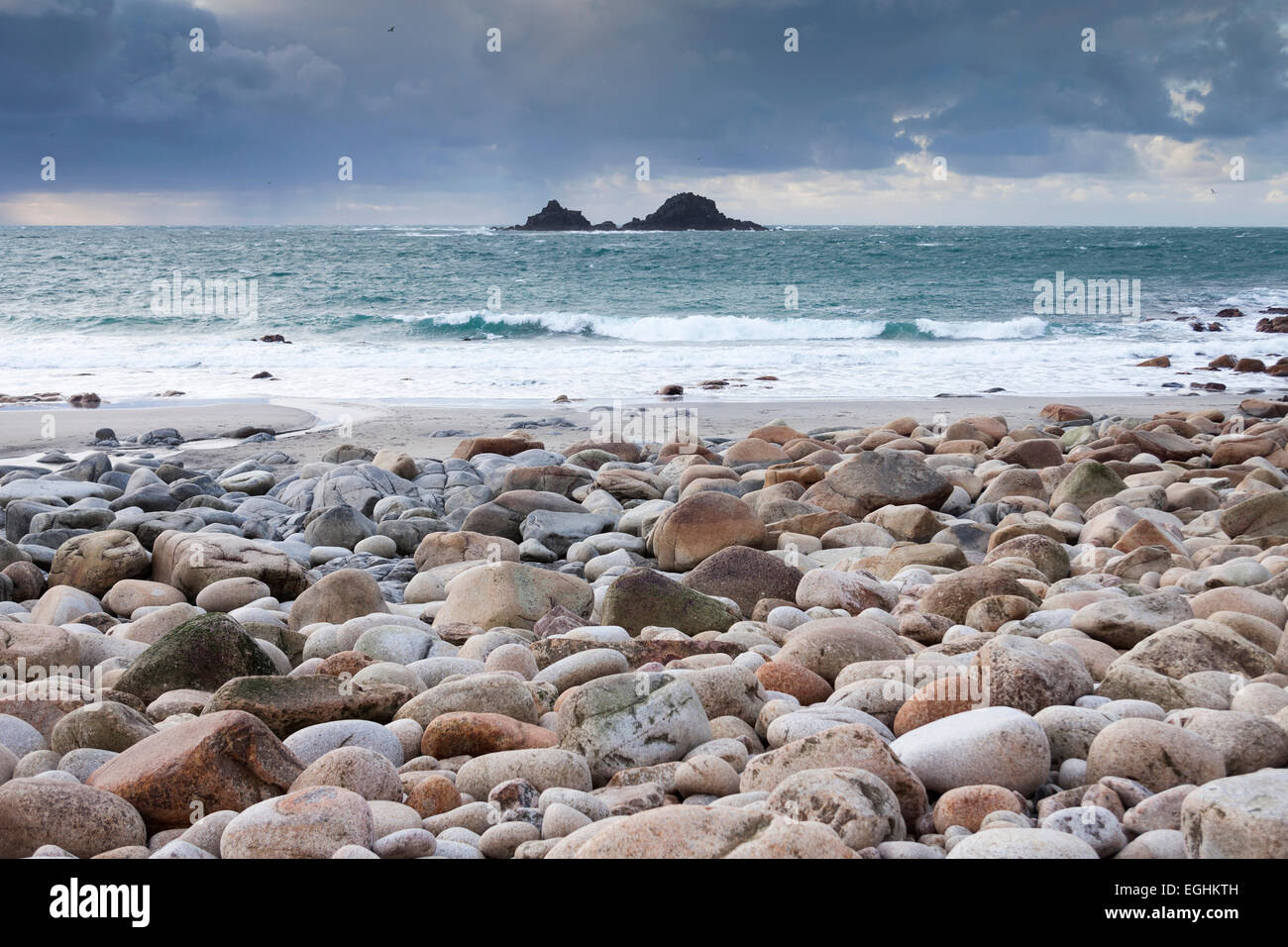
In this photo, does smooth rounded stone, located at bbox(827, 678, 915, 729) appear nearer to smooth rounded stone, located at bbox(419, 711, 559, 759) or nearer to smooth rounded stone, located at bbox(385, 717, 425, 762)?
smooth rounded stone, located at bbox(419, 711, 559, 759)

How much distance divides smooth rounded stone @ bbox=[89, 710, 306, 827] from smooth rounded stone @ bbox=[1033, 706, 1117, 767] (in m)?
1.96

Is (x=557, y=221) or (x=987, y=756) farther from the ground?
(x=557, y=221)

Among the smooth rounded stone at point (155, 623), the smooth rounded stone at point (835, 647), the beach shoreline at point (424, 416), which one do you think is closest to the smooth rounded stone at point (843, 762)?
the smooth rounded stone at point (835, 647)

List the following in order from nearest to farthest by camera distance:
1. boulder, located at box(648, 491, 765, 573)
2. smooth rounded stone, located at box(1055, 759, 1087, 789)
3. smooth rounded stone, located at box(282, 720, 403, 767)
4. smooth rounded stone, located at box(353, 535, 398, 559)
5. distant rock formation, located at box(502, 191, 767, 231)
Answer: smooth rounded stone, located at box(1055, 759, 1087, 789) → smooth rounded stone, located at box(282, 720, 403, 767) → boulder, located at box(648, 491, 765, 573) → smooth rounded stone, located at box(353, 535, 398, 559) → distant rock formation, located at box(502, 191, 767, 231)

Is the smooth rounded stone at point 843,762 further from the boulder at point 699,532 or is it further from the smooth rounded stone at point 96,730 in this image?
the boulder at point 699,532

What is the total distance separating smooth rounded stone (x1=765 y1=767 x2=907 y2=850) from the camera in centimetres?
202

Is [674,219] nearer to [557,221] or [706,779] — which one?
[557,221]

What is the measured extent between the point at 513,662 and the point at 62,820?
147 cm

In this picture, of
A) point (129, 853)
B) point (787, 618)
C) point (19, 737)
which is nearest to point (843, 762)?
point (129, 853)

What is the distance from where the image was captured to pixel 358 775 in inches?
93.5

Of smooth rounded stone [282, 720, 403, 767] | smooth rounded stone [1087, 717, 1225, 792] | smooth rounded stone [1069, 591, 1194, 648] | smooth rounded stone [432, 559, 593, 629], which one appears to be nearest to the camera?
smooth rounded stone [1087, 717, 1225, 792]

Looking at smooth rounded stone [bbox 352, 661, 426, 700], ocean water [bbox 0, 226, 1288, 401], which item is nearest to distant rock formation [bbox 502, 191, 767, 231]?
Result: ocean water [bbox 0, 226, 1288, 401]

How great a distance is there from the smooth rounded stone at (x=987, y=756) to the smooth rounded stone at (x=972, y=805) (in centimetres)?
13

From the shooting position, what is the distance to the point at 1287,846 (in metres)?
1.83
